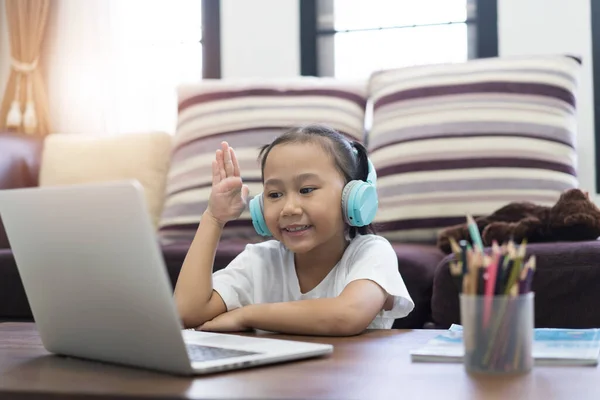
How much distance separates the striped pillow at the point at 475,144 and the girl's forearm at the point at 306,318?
120 cm

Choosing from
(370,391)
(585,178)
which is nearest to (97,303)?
(370,391)

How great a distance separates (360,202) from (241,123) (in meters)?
1.34

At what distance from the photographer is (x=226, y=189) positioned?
147 centimetres

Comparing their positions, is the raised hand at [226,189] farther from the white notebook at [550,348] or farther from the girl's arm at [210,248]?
the white notebook at [550,348]

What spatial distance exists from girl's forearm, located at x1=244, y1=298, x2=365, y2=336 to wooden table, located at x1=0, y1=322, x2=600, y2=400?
0.70ft

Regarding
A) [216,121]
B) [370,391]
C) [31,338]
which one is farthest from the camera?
[216,121]

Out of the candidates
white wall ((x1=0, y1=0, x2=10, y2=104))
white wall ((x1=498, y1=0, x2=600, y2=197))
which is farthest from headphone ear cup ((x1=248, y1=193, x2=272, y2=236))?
white wall ((x1=0, y1=0, x2=10, y2=104))

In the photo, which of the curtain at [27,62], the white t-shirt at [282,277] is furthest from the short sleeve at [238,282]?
the curtain at [27,62]

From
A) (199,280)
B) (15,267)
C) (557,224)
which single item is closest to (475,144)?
(557,224)

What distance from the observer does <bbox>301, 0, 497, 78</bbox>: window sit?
3152mm

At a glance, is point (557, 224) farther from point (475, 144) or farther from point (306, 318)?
point (306, 318)

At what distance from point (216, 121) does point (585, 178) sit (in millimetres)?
1260

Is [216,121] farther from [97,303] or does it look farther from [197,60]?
[97,303]

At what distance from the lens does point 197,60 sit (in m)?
3.47
